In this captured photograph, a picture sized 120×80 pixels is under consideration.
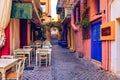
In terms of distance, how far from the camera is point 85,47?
50.2 feet

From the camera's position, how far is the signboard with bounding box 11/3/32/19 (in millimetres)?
10921

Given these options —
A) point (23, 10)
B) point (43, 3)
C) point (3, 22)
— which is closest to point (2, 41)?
point (3, 22)

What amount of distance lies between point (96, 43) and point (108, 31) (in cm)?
294

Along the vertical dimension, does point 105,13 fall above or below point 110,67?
above

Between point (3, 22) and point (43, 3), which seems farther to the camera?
point (43, 3)

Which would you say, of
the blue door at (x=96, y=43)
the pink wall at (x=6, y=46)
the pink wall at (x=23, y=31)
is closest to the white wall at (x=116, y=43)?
the blue door at (x=96, y=43)

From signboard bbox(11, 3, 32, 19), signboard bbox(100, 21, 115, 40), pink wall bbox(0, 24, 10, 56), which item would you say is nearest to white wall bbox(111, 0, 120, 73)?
signboard bbox(100, 21, 115, 40)

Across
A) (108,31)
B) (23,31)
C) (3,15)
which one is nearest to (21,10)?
(3,15)

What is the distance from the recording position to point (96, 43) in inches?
Answer: 483

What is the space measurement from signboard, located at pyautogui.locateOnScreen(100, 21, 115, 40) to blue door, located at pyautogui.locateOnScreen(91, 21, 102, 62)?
1416 mm

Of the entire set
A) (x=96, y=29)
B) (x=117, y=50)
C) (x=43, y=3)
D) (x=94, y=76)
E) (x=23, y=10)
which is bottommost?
(x=94, y=76)

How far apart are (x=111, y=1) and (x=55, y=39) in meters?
37.9

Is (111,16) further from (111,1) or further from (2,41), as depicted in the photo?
(2,41)

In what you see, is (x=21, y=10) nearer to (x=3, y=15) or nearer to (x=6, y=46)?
(x=3, y=15)
